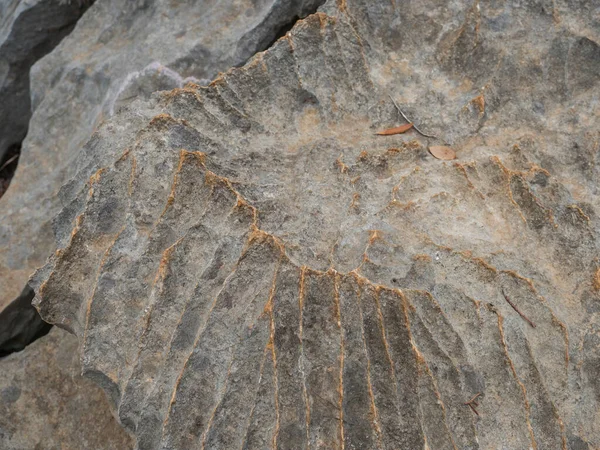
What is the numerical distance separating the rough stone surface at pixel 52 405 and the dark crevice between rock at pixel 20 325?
19 centimetres

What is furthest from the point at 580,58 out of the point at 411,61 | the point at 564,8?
the point at 411,61

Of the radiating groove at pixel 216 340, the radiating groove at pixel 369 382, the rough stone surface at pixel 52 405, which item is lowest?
the rough stone surface at pixel 52 405

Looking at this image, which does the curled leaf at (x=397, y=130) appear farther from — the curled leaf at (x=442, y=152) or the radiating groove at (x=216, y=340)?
the radiating groove at (x=216, y=340)

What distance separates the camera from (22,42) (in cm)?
407

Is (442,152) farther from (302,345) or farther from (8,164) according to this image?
(8,164)

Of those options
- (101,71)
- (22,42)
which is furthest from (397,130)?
(22,42)

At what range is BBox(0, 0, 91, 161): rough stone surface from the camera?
401 cm

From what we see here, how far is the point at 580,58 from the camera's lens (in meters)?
2.58

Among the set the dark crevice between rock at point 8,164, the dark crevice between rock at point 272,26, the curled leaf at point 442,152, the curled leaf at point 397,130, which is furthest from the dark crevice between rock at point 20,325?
the curled leaf at point 442,152

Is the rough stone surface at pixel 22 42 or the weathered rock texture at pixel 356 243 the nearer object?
the weathered rock texture at pixel 356 243

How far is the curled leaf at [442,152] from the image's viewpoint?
250 centimetres

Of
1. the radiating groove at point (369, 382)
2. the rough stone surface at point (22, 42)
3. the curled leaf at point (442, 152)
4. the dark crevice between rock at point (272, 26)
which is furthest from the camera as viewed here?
the rough stone surface at point (22, 42)

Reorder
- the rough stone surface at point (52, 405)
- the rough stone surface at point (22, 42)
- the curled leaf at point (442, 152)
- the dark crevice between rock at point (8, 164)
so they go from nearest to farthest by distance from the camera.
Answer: the curled leaf at point (442, 152), the rough stone surface at point (52, 405), the rough stone surface at point (22, 42), the dark crevice between rock at point (8, 164)

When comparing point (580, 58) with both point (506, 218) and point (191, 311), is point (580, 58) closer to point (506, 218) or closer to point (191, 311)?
point (506, 218)
